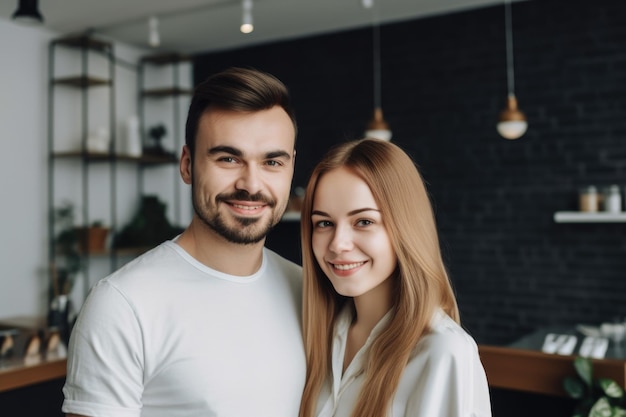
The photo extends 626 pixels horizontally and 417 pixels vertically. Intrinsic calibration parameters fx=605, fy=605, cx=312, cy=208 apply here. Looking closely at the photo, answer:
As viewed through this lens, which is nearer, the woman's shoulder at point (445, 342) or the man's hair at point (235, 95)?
the woman's shoulder at point (445, 342)

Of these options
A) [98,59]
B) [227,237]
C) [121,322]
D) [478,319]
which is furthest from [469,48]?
[121,322]

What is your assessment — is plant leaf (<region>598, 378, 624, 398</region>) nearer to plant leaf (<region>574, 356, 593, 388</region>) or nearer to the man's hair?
plant leaf (<region>574, 356, 593, 388</region>)

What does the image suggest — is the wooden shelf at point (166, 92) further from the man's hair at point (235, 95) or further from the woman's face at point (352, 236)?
the woman's face at point (352, 236)

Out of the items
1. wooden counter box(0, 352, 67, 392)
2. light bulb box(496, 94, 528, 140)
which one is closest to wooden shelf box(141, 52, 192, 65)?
light bulb box(496, 94, 528, 140)

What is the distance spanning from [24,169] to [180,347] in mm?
4074

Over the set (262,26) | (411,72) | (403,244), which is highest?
(262,26)

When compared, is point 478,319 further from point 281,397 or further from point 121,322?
point 121,322

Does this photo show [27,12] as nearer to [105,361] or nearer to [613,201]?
[105,361]

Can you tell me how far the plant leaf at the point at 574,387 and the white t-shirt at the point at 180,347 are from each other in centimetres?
143

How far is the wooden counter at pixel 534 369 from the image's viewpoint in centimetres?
250

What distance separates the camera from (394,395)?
4.69ft

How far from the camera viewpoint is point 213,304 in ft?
4.86

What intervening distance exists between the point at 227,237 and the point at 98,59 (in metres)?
4.56

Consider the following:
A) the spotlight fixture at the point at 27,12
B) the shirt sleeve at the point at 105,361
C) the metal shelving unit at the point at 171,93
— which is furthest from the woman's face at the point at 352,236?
the metal shelving unit at the point at 171,93
